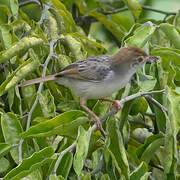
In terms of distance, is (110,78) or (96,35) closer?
(110,78)

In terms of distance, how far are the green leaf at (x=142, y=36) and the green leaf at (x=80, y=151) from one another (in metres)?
0.81

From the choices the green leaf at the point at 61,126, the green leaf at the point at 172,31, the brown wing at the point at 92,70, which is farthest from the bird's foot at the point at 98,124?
the green leaf at the point at 172,31

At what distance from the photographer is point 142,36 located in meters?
3.02

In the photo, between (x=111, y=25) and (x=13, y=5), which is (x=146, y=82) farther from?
(x=111, y=25)

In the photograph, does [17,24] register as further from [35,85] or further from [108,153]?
[108,153]

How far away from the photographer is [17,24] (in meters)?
3.35

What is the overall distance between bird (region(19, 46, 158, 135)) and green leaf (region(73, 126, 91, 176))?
0.66 metres

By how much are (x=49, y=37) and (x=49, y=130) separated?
102cm

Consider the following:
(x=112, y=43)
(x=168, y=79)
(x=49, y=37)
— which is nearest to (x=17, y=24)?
(x=49, y=37)

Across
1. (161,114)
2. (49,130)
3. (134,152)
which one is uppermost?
(49,130)

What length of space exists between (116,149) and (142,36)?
747 millimetres

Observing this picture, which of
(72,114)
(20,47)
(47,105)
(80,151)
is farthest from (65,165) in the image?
(20,47)

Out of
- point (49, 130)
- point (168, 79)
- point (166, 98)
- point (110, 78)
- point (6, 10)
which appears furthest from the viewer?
point (6, 10)

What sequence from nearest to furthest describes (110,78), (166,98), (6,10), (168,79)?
(166,98)
(168,79)
(110,78)
(6,10)
